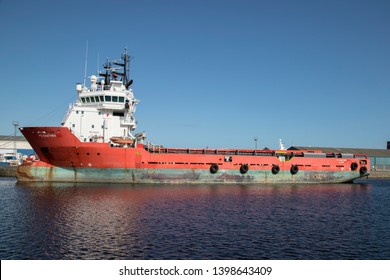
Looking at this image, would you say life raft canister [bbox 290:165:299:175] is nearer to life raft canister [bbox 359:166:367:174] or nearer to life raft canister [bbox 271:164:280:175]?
life raft canister [bbox 271:164:280:175]

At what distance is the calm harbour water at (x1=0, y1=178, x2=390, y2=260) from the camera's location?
12531 millimetres

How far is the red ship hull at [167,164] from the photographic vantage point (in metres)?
31.8

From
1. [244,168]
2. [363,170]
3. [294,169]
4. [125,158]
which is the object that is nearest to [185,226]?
[125,158]

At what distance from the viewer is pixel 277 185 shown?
3784 cm

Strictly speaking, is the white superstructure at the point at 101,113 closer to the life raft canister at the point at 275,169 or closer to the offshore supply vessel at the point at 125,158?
the offshore supply vessel at the point at 125,158

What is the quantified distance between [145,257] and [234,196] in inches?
643

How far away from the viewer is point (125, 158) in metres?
32.5

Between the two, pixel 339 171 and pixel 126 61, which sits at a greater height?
pixel 126 61

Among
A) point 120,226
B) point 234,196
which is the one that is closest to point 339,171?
point 234,196

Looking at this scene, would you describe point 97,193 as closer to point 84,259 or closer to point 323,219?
point 84,259

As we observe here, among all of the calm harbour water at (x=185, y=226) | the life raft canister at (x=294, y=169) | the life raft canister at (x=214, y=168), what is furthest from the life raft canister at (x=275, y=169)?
the calm harbour water at (x=185, y=226)

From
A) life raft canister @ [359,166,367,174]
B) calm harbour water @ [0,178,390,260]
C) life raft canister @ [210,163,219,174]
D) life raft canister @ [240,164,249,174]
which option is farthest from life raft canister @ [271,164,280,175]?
life raft canister @ [359,166,367,174]

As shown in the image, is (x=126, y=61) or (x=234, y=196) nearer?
(x=234, y=196)
